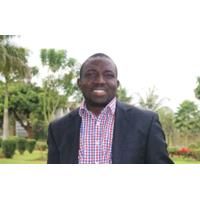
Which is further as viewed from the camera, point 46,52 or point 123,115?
point 46,52

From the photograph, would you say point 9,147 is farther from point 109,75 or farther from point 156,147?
point 156,147

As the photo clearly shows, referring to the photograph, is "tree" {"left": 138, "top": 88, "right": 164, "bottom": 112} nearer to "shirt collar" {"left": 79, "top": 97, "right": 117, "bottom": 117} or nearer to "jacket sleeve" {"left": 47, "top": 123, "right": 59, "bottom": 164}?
"shirt collar" {"left": 79, "top": 97, "right": 117, "bottom": 117}

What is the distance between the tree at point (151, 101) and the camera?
2.24 m

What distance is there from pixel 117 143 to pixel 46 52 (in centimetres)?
110

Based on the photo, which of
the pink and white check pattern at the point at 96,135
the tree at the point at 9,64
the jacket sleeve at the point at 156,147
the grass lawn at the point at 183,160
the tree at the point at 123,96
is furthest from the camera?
the tree at the point at 9,64

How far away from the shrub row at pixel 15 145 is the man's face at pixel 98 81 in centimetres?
89

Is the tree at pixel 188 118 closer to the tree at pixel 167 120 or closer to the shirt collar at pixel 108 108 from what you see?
the tree at pixel 167 120

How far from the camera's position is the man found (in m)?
1.35

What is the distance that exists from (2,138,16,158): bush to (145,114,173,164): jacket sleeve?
1154mm

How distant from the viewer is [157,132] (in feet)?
4.38

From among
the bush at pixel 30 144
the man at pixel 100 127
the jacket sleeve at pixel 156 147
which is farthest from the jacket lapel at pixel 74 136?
the bush at pixel 30 144
